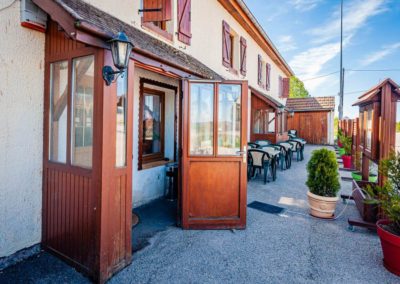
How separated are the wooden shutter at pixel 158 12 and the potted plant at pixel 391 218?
3940 mm

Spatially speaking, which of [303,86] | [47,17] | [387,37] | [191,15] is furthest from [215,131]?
[303,86]

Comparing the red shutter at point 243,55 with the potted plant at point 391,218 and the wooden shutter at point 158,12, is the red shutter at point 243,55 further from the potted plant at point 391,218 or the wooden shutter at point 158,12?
the potted plant at point 391,218

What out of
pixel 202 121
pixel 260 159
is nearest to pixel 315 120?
pixel 260 159

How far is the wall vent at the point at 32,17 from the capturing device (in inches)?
112

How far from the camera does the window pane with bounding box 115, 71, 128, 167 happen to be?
9.36 feet

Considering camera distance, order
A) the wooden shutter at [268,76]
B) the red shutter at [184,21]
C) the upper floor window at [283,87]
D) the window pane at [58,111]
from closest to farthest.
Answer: the window pane at [58,111] → the red shutter at [184,21] → the wooden shutter at [268,76] → the upper floor window at [283,87]

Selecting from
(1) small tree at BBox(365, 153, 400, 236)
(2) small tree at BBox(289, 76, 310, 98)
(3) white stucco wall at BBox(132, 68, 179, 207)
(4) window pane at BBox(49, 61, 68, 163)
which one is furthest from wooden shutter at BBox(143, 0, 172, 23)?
(2) small tree at BBox(289, 76, 310, 98)

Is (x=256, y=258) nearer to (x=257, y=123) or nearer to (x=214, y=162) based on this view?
(x=214, y=162)

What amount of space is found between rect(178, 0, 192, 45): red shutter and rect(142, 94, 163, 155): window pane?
151 cm

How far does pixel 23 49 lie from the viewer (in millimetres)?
2912

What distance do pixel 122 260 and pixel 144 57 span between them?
8.09 feet

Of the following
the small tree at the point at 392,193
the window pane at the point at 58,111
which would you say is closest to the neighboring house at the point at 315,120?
the small tree at the point at 392,193

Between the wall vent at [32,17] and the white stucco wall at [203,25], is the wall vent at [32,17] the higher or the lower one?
the lower one

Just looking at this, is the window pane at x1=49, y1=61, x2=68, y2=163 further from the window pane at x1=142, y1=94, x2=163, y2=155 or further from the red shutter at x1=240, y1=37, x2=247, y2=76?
the red shutter at x1=240, y1=37, x2=247, y2=76
